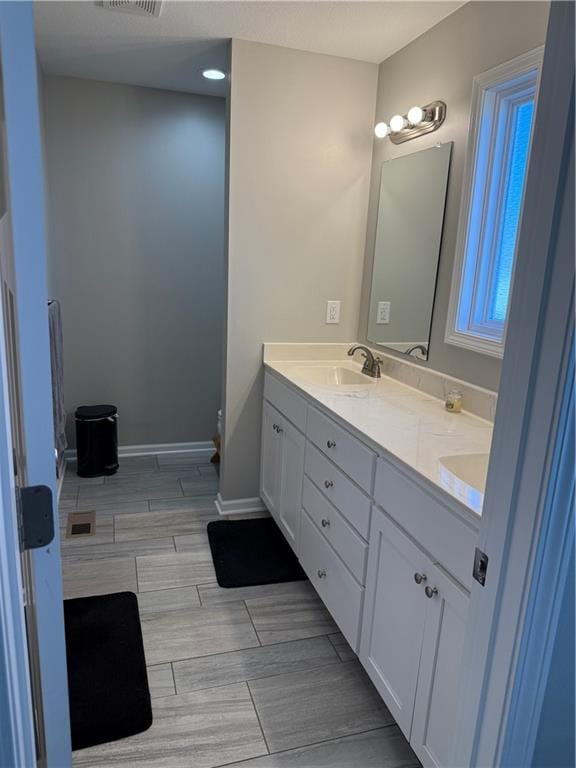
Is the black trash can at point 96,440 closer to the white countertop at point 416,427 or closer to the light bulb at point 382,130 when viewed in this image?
the white countertop at point 416,427

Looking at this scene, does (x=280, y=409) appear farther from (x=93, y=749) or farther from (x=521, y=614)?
(x=521, y=614)

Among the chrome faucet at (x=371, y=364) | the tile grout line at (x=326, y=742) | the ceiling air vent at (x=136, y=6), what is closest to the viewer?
the tile grout line at (x=326, y=742)

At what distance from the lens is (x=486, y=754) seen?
0.88m

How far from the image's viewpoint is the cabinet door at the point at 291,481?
95.0 inches

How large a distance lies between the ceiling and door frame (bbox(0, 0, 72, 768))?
1909mm

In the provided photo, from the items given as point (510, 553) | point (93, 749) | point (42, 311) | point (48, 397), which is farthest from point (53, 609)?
point (93, 749)

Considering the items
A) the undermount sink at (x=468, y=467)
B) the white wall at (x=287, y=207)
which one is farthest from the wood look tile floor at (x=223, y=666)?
the undermount sink at (x=468, y=467)

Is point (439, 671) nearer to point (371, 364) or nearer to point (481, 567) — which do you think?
point (481, 567)

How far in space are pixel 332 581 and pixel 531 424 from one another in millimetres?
1468

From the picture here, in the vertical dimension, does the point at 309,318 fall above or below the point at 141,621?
above

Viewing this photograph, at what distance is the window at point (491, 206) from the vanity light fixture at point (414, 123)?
234mm

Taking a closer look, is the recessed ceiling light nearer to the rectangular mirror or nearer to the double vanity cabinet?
the rectangular mirror

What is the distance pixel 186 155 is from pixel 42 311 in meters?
3.19

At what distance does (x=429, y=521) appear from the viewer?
1.39 metres
